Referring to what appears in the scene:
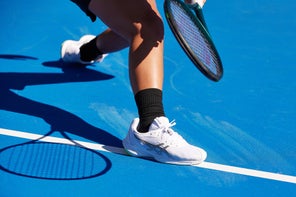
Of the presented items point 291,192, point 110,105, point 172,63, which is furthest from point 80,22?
point 291,192

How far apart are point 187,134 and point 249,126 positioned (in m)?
0.32

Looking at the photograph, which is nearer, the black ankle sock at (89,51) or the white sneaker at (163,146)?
the white sneaker at (163,146)

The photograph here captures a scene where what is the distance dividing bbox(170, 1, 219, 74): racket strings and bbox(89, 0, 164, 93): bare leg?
0.14m

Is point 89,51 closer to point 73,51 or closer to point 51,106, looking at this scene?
point 73,51

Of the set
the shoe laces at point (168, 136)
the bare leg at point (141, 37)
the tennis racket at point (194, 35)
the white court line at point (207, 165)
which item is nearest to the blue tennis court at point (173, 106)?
the white court line at point (207, 165)

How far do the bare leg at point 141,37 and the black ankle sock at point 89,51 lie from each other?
822 mm

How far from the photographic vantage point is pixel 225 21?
4.09 m

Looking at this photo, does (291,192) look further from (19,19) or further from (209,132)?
(19,19)

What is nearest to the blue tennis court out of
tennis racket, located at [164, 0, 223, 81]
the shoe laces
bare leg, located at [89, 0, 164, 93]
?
the shoe laces

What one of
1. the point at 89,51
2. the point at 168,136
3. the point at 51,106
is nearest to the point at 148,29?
the point at 168,136

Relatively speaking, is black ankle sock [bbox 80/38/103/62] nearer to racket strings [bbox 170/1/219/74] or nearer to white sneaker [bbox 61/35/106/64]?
A: white sneaker [bbox 61/35/106/64]

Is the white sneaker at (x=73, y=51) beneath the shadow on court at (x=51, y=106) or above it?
above

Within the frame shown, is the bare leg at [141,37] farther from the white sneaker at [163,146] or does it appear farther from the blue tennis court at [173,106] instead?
the blue tennis court at [173,106]

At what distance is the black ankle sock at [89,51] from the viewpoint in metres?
3.35
